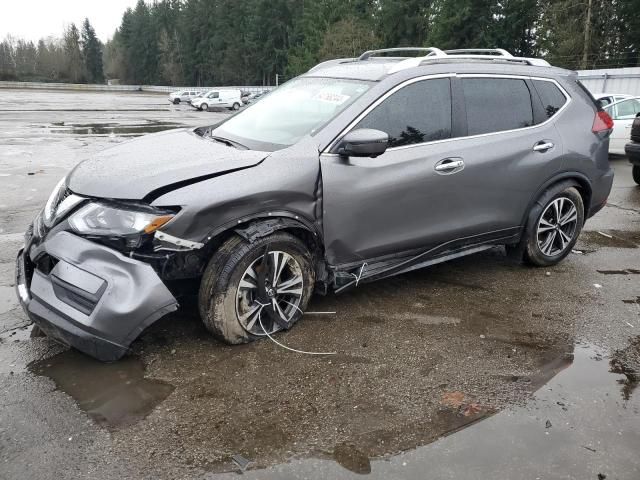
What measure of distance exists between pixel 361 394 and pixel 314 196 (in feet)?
4.24

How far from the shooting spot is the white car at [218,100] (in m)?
41.3

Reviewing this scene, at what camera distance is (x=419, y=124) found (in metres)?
3.96

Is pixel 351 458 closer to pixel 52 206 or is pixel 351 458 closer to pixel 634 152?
pixel 52 206

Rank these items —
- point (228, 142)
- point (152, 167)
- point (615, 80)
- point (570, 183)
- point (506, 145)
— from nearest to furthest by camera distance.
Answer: point (152, 167) → point (228, 142) → point (506, 145) → point (570, 183) → point (615, 80)

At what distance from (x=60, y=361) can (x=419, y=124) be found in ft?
9.51

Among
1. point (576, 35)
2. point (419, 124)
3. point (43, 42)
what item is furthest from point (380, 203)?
point (43, 42)

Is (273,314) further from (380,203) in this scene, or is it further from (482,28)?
(482,28)

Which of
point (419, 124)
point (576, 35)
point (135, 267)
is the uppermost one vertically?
point (576, 35)

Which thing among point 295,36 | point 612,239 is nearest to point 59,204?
point 612,239

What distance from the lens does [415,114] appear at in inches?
156

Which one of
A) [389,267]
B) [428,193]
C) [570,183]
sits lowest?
[389,267]

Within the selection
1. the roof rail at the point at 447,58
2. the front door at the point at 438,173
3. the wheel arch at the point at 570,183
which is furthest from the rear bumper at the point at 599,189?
the roof rail at the point at 447,58

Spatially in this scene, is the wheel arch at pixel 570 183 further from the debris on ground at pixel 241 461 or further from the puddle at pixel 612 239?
the debris on ground at pixel 241 461

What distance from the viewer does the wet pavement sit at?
247 cm
